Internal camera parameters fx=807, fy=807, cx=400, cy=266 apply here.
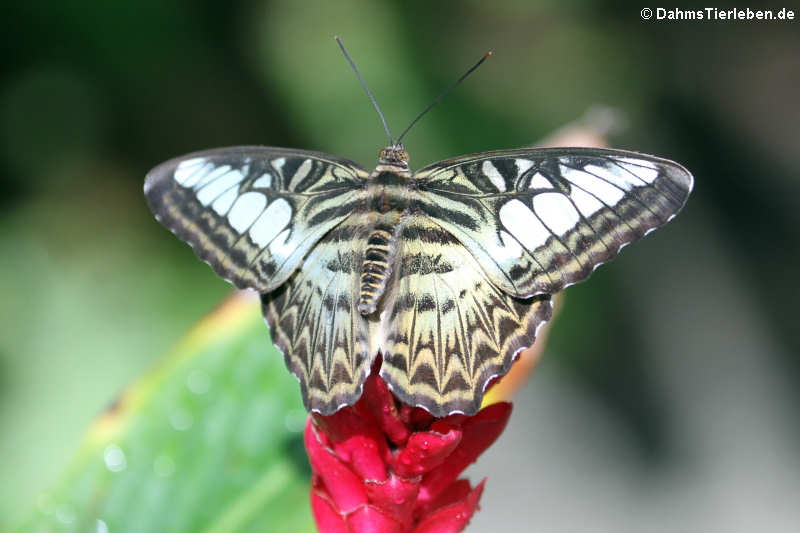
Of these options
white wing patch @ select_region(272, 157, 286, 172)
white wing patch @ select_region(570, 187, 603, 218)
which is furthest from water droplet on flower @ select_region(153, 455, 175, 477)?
white wing patch @ select_region(570, 187, 603, 218)

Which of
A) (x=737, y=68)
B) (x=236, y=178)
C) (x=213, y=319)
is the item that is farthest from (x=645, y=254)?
(x=236, y=178)

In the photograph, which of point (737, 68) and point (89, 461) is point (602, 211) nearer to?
point (89, 461)

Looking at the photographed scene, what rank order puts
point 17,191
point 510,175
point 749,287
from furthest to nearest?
point 749,287 < point 17,191 < point 510,175

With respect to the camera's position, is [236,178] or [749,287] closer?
[236,178]

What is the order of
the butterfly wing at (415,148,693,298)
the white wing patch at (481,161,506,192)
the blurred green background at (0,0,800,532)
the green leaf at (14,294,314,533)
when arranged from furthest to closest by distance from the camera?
the blurred green background at (0,0,800,532)
the green leaf at (14,294,314,533)
the white wing patch at (481,161,506,192)
the butterfly wing at (415,148,693,298)

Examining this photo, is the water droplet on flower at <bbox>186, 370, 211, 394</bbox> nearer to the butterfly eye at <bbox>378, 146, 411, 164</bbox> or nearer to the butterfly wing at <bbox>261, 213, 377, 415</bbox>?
the butterfly wing at <bbox>261, 213, 377, 415</bbox>

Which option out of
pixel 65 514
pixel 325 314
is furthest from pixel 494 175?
pixel 65 514

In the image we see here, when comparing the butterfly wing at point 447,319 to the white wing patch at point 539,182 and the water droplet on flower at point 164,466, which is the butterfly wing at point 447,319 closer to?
the white wing patch at point 539,182

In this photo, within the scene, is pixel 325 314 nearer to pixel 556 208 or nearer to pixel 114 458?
pixel 556 208
